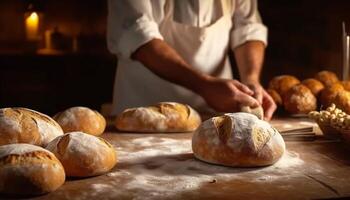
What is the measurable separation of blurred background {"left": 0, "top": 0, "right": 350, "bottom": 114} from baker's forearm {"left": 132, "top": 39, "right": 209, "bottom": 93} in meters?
1.48

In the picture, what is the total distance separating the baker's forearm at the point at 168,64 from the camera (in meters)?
2.09

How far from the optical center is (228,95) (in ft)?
6.27

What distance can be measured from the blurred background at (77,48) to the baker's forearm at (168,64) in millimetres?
1484

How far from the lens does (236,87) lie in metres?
1.92

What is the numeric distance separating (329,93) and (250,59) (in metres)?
0.51

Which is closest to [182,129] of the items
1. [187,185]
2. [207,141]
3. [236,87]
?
[236,87]

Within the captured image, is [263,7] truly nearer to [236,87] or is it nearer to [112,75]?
[112,75]

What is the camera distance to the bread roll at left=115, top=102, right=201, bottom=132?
5.81ft

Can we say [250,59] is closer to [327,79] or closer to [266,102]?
[327,79]

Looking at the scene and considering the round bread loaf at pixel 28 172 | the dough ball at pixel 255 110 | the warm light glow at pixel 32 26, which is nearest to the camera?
the round bread loaf at pixel 28 172

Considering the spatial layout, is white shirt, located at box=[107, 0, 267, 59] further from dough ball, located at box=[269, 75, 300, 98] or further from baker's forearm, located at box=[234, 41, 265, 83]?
dough ball, located at box=[269, 75, 300, 98]

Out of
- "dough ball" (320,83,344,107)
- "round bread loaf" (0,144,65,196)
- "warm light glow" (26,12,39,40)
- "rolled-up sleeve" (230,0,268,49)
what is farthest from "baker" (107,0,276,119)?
"warm light glow" (26,12,39,40)

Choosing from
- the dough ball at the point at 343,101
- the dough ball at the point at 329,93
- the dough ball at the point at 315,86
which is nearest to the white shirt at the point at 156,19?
the dough ball at the point at 315,86

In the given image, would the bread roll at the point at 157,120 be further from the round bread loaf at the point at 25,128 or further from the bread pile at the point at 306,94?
the bread pile at the point at 306,94
